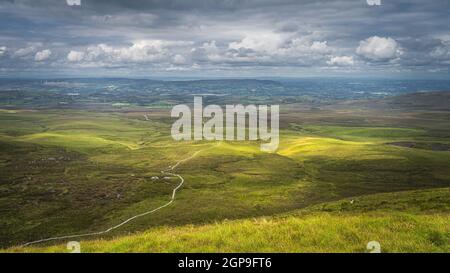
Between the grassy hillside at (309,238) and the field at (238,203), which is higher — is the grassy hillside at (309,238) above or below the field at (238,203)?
above

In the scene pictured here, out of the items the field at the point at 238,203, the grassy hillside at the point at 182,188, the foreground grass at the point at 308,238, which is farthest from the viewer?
the grassy hillside at the point at 182,188

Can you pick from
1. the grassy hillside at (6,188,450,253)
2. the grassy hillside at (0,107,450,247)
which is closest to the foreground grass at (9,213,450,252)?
the grassy hillside at (6,188,450,253)

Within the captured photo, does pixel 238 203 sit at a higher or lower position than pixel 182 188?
higher

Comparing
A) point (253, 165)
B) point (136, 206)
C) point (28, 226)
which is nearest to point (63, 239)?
point (28, 226)

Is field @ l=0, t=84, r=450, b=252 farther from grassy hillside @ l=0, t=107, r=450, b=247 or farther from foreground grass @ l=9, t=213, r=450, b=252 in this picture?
grassy hillside @ l=0, t=107, r=450, b=247

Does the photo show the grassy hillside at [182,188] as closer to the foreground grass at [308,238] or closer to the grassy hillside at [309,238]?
the grassy hillside at [309,238]

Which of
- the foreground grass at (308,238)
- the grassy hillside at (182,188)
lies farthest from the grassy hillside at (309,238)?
the grassy hillside at (182,188)

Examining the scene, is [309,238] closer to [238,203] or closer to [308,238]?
[308,238]

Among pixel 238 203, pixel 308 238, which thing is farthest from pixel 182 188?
pixel 308 238
